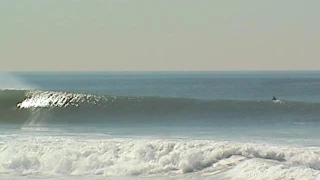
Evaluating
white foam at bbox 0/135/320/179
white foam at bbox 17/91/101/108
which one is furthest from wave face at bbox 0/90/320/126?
white foam at bbox 0/135/320/179

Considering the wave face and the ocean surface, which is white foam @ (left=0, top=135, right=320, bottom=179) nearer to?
the ocean surface

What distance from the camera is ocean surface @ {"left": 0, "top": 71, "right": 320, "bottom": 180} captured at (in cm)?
1431

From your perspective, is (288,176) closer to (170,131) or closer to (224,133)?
(224,133)

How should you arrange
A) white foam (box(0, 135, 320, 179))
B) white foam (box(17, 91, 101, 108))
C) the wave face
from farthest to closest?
white foam (box(17, 91, 101, 108)), the wave face, white foam (box(0, 135, 320, 179))

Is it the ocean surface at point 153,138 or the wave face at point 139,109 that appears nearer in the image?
the ocean surface at point 153,138

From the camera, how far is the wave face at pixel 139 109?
91.8ft

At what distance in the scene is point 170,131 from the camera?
22.5 m

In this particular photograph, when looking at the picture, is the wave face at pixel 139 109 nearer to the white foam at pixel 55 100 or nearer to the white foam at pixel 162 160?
the white foam at pixel 55 100

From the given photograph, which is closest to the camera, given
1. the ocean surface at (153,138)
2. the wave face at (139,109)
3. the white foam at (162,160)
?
the white foam at (162,160)

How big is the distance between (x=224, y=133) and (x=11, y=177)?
8.87 metres

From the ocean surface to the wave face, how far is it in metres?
0.04

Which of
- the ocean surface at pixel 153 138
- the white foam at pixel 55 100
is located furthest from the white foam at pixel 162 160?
the white foam at pixel 55 100

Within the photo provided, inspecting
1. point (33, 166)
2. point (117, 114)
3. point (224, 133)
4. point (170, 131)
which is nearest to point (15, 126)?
point (117, 114)

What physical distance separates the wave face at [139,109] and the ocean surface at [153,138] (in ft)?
0.14
